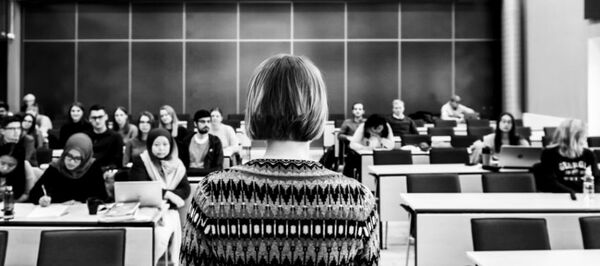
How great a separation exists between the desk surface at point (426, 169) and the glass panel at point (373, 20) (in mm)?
9204

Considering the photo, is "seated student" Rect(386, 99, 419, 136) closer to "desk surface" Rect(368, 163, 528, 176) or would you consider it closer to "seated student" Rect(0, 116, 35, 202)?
"desk surface" Rect(368, 163, 528, 176)

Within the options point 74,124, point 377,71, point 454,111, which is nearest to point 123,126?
point 74,124

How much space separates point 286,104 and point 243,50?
51.2ft

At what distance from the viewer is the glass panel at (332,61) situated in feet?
56.5

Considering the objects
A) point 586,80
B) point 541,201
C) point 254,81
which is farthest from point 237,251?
point 586,80

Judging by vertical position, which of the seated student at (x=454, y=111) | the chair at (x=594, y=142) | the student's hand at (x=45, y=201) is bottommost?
the student's hand at (x=45, y=201)

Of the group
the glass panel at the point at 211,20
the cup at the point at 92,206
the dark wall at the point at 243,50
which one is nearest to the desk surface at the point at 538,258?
the cup at the point at 92,206

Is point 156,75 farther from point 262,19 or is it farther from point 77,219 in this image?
point 77,219

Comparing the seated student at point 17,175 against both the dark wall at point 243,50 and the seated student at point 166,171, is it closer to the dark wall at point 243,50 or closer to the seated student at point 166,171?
the seated student at point 166,171

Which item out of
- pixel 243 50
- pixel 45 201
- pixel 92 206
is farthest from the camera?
pixel 243 50

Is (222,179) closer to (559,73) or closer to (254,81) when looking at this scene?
(254,81)

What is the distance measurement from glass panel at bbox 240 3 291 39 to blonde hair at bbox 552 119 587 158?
36.6 ft

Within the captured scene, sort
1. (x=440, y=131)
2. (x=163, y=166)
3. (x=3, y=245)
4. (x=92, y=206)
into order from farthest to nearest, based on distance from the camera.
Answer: (x=440, y=131) → (x=163, y=166) → (x=92, y=206) → (x=3, y=245)

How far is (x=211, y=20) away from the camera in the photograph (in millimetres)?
17109
